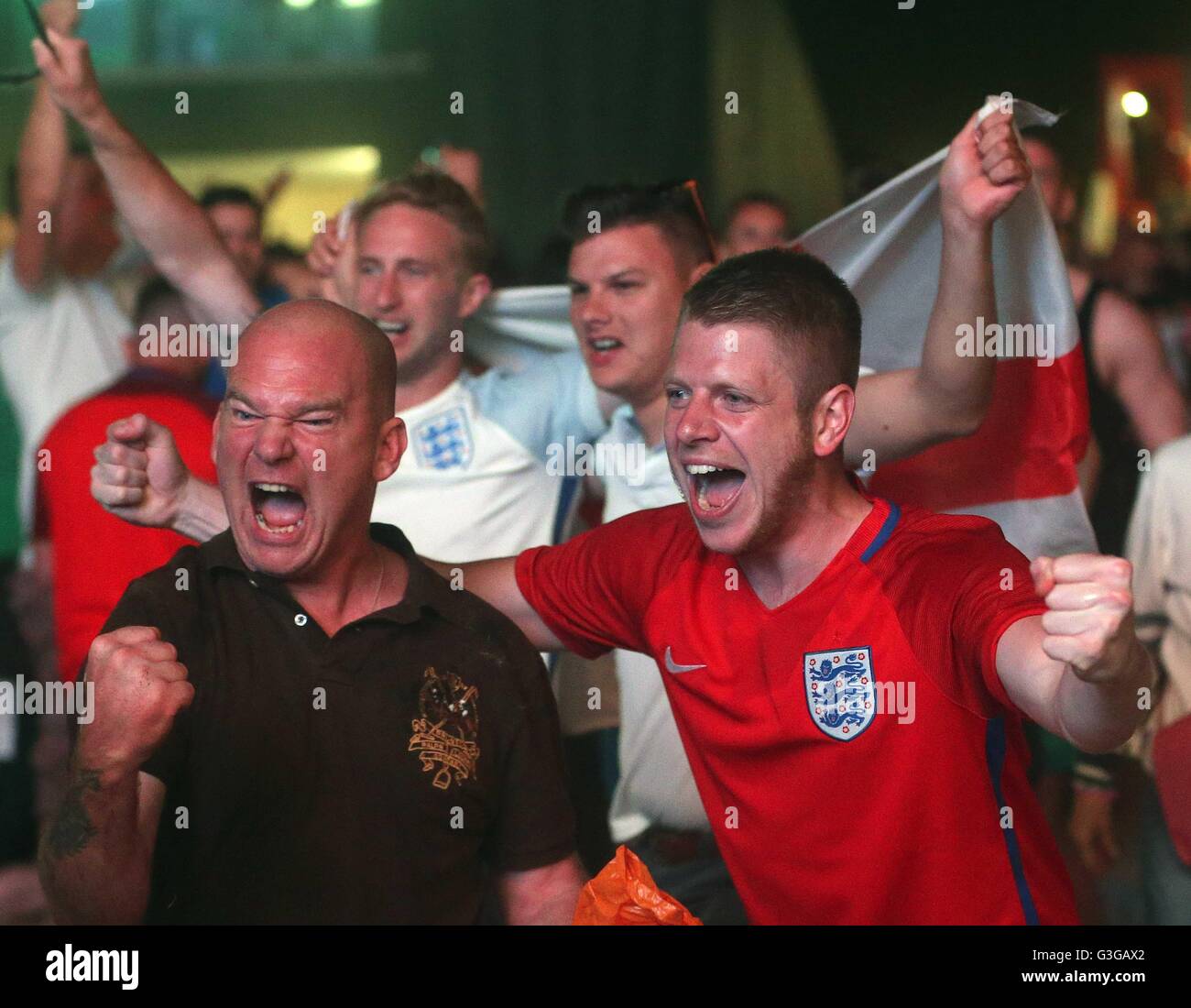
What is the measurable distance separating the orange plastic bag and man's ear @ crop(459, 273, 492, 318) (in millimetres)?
1457

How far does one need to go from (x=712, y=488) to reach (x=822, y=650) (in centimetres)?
30

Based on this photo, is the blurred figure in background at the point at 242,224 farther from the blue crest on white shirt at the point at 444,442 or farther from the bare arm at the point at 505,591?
the bare arm at the point at 505,591

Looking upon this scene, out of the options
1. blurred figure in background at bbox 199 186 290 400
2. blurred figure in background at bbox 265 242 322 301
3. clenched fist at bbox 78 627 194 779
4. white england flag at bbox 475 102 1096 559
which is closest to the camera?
clenched fist at bbox 78 627 194 779

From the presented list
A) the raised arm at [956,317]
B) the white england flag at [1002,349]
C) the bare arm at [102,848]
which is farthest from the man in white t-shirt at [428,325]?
the bare arm at [102,848]

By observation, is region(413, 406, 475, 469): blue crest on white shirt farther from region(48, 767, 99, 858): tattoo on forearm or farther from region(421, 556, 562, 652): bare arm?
region(48, 767, 99, 858): tattoo on forearm

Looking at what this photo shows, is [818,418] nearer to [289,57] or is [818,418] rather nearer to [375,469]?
[375,469]

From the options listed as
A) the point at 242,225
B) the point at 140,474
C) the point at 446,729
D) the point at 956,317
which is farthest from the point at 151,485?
the point at 242,225

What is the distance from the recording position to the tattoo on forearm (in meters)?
1.91

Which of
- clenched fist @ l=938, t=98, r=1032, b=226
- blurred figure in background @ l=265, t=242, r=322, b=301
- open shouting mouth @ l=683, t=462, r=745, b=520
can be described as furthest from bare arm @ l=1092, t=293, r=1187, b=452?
blurred figure in background @ l=265, t=242, r=322, b=301

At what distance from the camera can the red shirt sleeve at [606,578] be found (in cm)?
241

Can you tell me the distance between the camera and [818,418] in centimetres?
222
